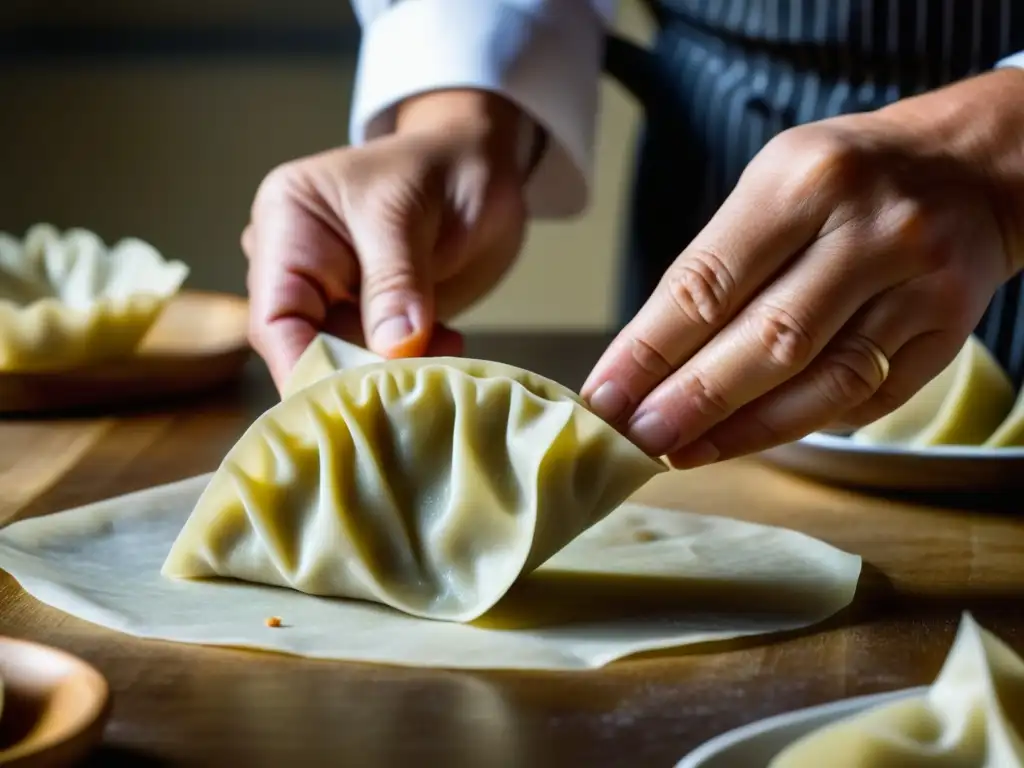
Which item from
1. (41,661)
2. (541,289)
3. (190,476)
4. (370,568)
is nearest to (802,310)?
(370,568)

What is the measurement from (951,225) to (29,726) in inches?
34.7

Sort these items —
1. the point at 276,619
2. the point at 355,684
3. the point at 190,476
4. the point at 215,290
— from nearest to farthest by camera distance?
the point at 355,684 → the point at 276,619 → the point at 190,476 → the point at 215,290

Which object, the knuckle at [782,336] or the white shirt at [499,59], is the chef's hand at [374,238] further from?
the knuckle at [782,336]

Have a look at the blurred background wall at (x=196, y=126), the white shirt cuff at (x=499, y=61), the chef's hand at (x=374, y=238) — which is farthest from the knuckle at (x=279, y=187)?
the blurred background wall at (x=196, y=126)

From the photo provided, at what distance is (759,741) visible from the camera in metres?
0.73

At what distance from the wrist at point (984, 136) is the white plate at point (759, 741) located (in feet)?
2.22

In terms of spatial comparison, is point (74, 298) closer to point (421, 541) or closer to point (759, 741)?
point (421, 541)

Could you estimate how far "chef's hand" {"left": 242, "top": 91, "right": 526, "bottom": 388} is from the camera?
1.58 m

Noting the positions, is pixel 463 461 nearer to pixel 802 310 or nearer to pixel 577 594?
pixel 577 594

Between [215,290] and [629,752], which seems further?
[215,290]

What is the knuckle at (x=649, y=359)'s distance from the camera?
4.08ft

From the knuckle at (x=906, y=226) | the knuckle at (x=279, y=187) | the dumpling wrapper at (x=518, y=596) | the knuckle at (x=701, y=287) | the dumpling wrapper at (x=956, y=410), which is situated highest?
the knuckle at (x=906, y=226)

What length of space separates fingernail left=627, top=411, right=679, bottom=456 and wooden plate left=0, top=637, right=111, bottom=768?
1.87 feet

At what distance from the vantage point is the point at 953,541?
1472mm
